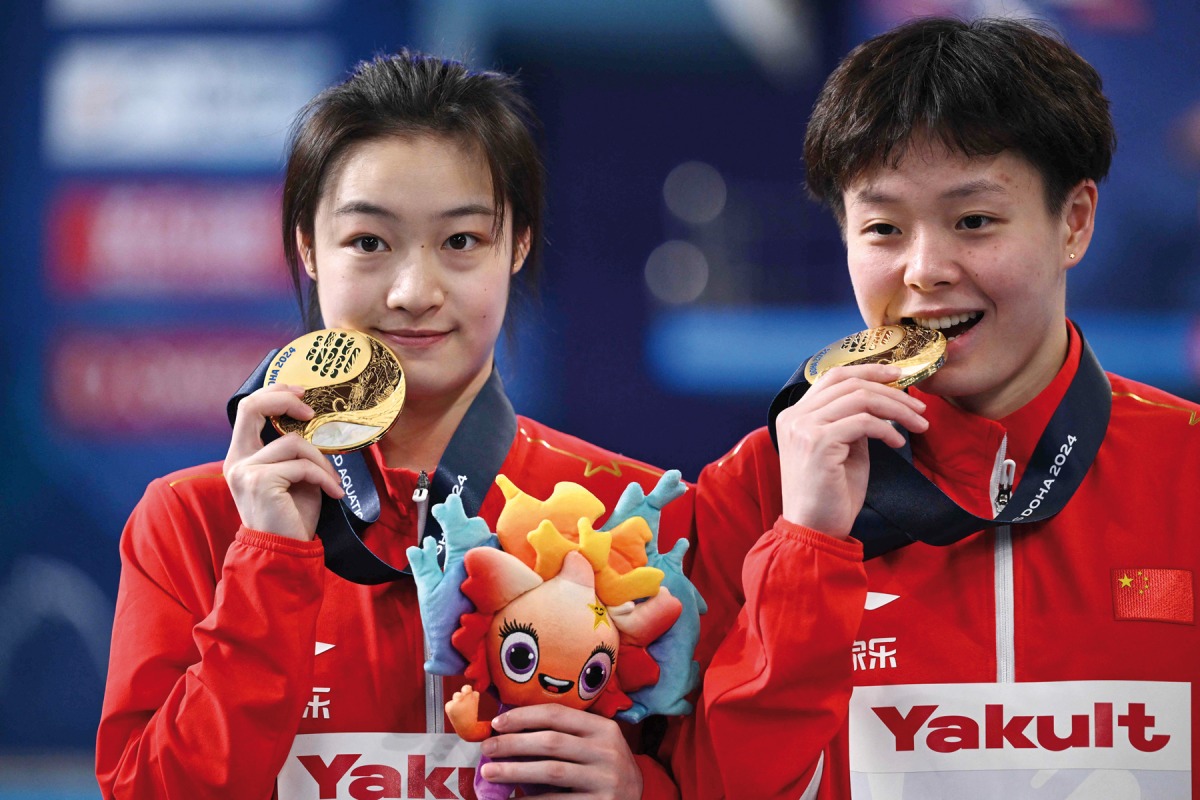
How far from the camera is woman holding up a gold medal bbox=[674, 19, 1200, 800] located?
1.78m

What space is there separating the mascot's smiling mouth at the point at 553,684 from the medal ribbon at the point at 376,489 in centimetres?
24

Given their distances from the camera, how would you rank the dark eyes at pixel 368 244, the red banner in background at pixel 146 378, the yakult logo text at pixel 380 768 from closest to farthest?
the yakult logo text at pixel 380 768
the dark eyes at pixel 368 244
the red banner in background at pixel 146 378

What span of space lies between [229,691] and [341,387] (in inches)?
17.8

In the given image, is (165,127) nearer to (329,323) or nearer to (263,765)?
(329,323)

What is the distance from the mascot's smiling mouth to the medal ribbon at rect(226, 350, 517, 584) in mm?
244

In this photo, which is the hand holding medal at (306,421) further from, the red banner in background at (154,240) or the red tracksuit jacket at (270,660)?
the red banner in background at (154,240)

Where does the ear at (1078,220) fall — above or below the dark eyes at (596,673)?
above

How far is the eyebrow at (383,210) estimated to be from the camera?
1.99 meters

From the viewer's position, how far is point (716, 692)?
1.78 metres

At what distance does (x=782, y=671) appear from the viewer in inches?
68.1

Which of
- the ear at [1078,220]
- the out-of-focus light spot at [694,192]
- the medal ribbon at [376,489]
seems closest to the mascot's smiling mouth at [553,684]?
the medal ribbon at [376,489]

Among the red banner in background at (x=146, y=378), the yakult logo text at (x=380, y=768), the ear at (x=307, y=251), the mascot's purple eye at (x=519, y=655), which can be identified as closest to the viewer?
the mascot's purple eye at (x=519, y=655)

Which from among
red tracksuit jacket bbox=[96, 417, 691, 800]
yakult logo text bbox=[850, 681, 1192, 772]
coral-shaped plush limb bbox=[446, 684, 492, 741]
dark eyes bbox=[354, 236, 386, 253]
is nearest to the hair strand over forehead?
dark eyes bbox=[354, 236, 386, 253]

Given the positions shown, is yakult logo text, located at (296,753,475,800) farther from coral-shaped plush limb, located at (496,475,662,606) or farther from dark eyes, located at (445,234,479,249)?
dark eyes, located at (445,234,479,249)
